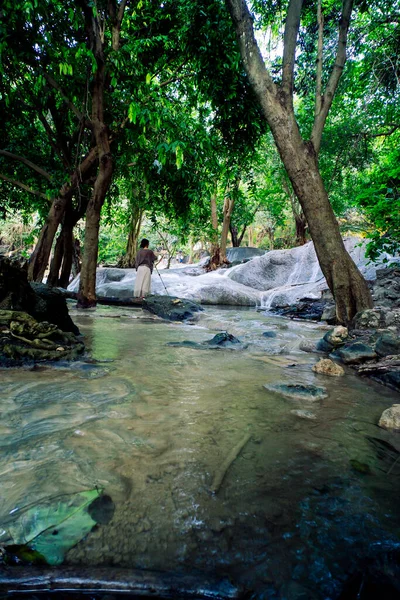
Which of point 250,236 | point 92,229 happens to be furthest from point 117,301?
point 250,236

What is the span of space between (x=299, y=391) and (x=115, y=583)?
6.37 feet

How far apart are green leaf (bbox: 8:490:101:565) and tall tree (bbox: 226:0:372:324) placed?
5041 millimetres

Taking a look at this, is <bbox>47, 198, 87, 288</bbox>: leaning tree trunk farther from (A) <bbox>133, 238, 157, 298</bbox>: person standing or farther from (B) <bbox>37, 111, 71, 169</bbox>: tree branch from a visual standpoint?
(A) <bbox>133, 238, 157, 298</bbox>: person standing

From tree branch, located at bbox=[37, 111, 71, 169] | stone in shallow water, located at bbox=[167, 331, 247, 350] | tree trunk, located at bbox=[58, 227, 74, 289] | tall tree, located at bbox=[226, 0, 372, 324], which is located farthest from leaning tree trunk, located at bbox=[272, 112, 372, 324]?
tree trunk, located at bbox=[58, 227, 74, 289]

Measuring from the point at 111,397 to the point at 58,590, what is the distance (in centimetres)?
146

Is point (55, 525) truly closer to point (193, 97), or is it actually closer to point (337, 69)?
point (337, 69)

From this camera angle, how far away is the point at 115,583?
2.86 ft

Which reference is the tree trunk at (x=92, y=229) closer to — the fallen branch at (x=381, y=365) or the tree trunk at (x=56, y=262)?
Answer: the tree trunk at (x=56, y=262)

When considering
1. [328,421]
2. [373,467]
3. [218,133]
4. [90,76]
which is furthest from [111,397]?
[218,133]

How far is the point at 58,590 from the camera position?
0.86 meters

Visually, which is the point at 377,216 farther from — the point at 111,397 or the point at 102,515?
the point at 102,515

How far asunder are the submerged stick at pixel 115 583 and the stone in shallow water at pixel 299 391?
5.52ft

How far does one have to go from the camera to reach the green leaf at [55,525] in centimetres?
101

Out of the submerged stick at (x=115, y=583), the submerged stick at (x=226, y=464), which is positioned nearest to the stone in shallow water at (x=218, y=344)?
the submerged stick at (x=226, y=464)
